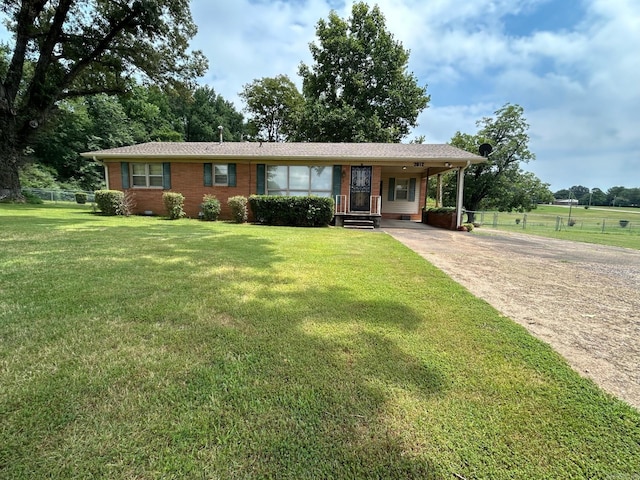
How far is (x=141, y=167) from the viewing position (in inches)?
539

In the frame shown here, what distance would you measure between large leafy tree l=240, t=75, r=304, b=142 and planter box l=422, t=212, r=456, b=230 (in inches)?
852

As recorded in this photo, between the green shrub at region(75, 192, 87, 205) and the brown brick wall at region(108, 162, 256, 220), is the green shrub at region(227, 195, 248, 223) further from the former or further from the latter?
the green shrub at region(75, 192, 87, 205)

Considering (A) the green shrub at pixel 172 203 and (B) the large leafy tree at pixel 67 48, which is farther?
(B) the large leafy tree at pixel 67 48

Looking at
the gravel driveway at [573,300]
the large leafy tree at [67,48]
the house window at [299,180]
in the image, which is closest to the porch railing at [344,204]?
the house window at [299,180]

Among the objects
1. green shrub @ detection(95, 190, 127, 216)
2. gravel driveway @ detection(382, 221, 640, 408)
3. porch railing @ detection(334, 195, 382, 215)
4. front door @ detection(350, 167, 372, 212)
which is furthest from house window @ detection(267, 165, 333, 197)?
gravel driveway @ detection(382, 221, 640, 408)

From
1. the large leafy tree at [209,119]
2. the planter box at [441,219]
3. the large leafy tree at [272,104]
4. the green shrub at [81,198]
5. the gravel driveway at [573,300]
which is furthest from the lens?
the large leafy tree at [209,119]

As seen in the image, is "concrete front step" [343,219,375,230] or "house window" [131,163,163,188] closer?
"concrete front step" [343,219,375,230]

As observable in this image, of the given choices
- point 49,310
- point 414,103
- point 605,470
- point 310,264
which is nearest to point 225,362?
point 49,310

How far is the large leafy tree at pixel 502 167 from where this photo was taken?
26016 millimetres

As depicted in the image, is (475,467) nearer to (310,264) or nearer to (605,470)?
(605,470)

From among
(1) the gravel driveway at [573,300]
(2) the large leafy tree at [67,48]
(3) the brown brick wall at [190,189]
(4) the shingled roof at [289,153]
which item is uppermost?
(2) the large leafy tree at [67,48]

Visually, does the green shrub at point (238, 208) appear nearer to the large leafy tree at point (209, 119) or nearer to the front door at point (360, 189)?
the front door at point (360, 189)

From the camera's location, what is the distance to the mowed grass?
1.39m

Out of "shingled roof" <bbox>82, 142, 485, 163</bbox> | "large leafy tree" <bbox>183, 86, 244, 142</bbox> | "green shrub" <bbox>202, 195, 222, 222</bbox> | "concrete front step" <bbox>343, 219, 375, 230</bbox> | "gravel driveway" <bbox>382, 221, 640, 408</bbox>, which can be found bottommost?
"gravel driveway" <bbox>382, 221, 640, 408</bbox>
